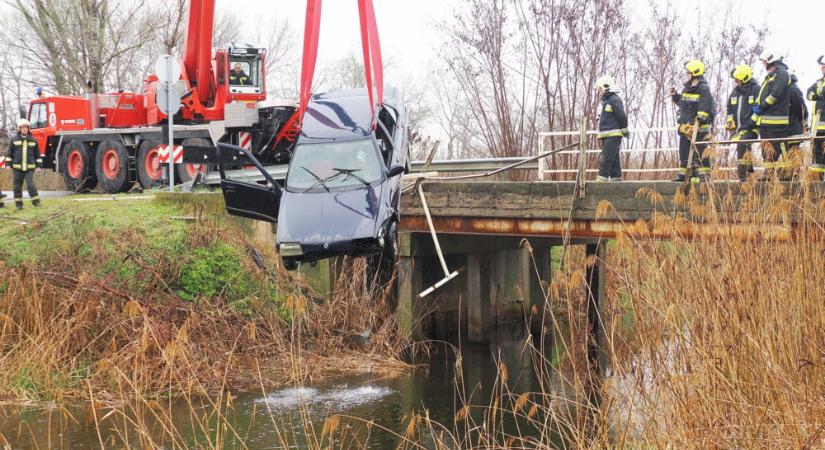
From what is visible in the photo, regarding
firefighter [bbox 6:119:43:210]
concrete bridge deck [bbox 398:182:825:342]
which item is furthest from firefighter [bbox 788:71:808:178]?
firefighter [bbox 6:119:43:210]

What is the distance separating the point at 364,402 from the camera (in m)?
12.0

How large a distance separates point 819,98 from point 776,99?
0.45m

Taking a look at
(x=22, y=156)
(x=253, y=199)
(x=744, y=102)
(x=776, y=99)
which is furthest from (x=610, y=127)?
(x=22, y=156)

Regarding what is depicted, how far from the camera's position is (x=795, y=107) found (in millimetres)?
10906

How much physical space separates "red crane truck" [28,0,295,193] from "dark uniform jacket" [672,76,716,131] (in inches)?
324

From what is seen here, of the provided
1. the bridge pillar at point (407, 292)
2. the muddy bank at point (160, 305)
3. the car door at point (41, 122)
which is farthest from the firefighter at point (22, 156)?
the bridge pillar at point (407, 292)

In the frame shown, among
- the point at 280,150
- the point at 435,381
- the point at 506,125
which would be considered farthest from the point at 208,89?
the point at 435,381

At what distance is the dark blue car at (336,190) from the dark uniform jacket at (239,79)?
578 cm

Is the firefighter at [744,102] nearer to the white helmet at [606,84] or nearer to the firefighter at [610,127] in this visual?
the firefighter at [610,127]

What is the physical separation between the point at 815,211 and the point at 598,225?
429 cm

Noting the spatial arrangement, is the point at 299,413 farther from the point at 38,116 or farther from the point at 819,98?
the point at 38,116

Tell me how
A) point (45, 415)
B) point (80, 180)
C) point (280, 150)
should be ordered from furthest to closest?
point (80, 180), point (280, 150), point (45, 415)

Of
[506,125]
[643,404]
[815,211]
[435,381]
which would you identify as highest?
[506,125]

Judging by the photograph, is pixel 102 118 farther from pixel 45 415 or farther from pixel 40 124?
pixel 45 415
